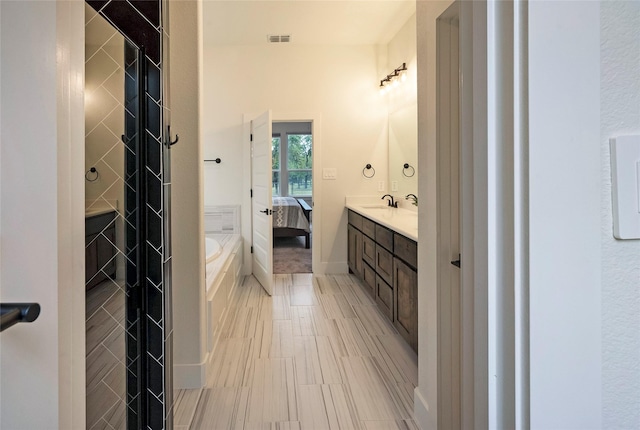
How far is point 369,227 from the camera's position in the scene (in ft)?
11.6

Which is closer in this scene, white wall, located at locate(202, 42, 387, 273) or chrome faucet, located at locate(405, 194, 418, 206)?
chrome faucet, located at locate(405, 194, 418, 206)

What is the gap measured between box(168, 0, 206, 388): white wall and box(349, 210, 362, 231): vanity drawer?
219cm

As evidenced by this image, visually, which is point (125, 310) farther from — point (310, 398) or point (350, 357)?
point (350, 357)

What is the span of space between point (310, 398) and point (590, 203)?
1883mm

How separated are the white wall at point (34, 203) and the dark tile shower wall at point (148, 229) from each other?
0.88 metres

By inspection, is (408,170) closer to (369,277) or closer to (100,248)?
(369,277)

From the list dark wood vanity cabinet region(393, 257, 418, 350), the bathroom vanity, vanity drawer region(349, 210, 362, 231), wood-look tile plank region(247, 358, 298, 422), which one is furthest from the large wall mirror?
wood-look tile plank region(247, 358, 298, 422)

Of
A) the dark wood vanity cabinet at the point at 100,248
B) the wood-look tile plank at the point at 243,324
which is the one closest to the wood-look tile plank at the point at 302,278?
the wood-look tile plank at the point at 243,324

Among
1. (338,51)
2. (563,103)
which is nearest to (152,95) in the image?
(563,103)

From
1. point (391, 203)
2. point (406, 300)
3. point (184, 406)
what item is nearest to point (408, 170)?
point (391, 203)

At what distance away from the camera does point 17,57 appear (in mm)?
545

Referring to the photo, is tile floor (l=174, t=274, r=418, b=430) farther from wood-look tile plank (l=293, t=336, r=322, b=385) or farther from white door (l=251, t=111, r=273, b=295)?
white door (l=251, t=111, r=273, b=295)

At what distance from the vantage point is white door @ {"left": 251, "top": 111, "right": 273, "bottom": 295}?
3.93 metres

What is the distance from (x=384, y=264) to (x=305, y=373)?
1074 millimetres
